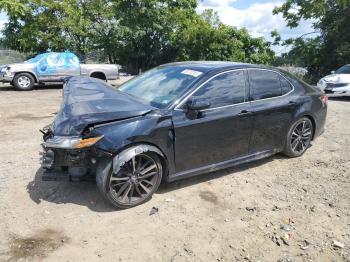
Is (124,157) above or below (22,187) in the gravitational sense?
above

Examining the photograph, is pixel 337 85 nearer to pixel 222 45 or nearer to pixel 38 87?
pixel 222 45

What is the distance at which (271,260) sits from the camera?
358cm

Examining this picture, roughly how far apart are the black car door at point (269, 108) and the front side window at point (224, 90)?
198mm

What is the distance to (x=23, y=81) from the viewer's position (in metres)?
14.6

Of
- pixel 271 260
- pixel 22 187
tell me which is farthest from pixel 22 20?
pixel 271 260

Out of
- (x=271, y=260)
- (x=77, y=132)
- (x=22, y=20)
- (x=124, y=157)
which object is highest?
(x=22, y=20)

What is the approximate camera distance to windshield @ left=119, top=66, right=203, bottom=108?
4730 millimetres

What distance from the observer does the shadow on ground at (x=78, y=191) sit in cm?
448

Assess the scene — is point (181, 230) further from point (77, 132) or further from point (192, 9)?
point (192, 9)

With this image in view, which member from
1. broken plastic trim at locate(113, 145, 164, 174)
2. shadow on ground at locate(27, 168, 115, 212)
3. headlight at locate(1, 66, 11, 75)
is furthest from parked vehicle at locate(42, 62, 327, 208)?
headlight at locate(1, 66, 11, 75)

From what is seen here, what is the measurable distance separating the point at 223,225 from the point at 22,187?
8.48ft

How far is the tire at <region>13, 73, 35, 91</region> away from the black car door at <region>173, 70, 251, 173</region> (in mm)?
11504

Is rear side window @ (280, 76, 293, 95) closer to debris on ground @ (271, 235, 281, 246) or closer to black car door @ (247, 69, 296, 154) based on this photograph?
black car door @ (247, 69, 296, 154)

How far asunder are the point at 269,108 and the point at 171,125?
1682 millimetres
